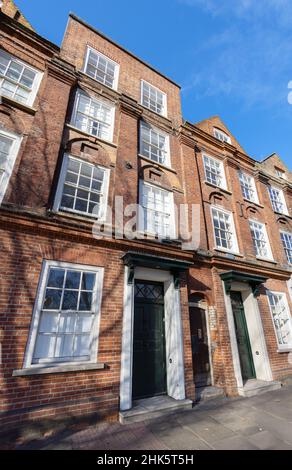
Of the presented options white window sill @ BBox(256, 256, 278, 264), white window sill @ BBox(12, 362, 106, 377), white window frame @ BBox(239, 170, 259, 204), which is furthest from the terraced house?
white window frame @ BBox(239, 170, 259, 204)

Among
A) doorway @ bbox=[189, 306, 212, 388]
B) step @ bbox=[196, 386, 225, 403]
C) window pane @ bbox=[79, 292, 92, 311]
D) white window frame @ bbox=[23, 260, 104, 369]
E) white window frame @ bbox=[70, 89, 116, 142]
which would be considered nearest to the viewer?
white window frame @ bbox=[23, 260, 104, 369]

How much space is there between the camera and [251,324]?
27.9ft

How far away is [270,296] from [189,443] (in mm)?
7529

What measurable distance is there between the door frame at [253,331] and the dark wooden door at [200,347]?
0.86 meters

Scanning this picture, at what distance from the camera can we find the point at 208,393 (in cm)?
641

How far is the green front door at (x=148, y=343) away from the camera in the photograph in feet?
19.6

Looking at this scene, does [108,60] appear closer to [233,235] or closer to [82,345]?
[233,235]

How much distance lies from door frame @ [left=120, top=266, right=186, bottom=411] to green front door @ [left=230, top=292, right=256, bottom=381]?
332 cm

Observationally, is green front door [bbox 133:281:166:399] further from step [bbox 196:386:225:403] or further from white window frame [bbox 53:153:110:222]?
white window frame [bbox 53:153:110:222]

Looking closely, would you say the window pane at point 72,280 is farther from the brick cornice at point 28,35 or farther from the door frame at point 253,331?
the brick cornice at point 28,35

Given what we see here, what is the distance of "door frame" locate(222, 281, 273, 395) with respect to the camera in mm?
7479

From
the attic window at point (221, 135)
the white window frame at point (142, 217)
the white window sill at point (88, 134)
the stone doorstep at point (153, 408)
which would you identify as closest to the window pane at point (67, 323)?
the stone doorstep at point (153, 408)

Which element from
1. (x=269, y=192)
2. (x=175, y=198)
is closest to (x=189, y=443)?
(x=175, y=198)
